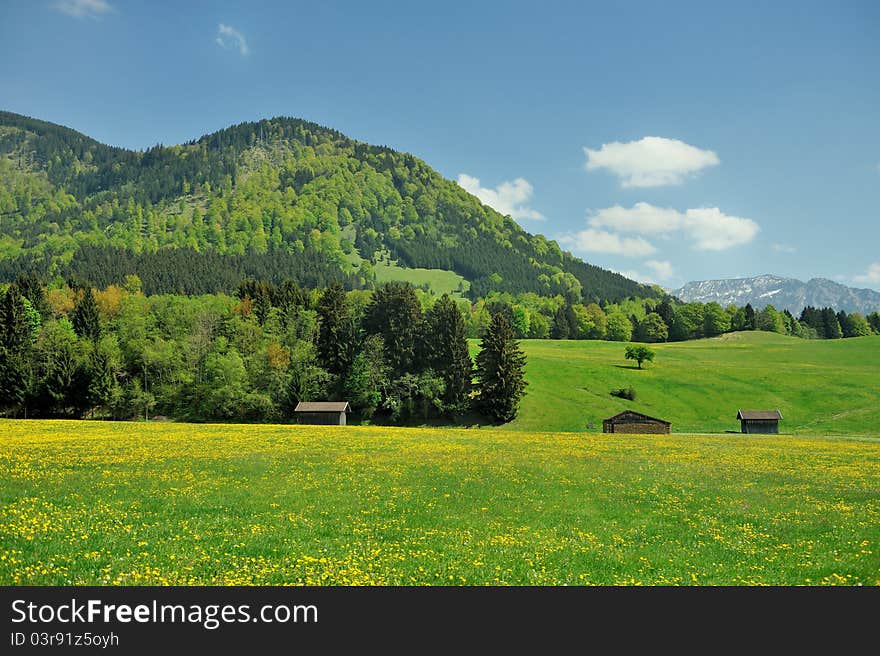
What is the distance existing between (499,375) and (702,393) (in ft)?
129

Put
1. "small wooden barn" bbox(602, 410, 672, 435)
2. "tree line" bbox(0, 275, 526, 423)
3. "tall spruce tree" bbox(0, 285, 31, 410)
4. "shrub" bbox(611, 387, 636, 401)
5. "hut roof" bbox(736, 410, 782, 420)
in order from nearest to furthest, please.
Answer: "small wooden barn" bbox(602, 410, 672, 435) < "hut roof" bbox(736, 410, 782, 420) < "tall spruce tree" bbox(0, 285, 31, 410) < "tree line" bbox(0, 275, 526, 423) < "shrub" bbox(611, 387, 636, 401)

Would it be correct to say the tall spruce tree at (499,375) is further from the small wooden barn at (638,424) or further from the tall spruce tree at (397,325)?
the small wooden barn at (638,424)

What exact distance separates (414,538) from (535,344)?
160m

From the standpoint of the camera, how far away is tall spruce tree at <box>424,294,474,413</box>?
313 ft

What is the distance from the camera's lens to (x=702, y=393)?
107 meters

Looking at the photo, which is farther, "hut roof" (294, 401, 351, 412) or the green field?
"hut roof" (294, 401, 351, 412)

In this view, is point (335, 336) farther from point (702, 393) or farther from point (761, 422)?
point (761, 422)

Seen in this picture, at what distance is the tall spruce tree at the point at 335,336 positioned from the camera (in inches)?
3959

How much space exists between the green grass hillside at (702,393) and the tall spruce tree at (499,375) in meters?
2.85

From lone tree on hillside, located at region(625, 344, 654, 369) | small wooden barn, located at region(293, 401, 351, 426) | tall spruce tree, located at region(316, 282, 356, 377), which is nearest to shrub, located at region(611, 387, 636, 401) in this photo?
lone tree on hillside, located at region(625, 344, 654, 369)

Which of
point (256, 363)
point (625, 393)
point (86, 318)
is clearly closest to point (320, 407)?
point (256, 363)

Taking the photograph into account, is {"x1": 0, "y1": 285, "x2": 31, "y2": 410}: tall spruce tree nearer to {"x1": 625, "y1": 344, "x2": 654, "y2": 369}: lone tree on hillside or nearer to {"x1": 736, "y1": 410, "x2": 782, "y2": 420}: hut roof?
{"x1": 736, "y1": 410, "x2": 782, "y2": 420}: hut roof

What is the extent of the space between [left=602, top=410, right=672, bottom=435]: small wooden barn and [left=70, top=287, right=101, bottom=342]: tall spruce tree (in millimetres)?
88553

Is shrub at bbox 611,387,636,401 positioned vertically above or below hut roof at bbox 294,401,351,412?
above
